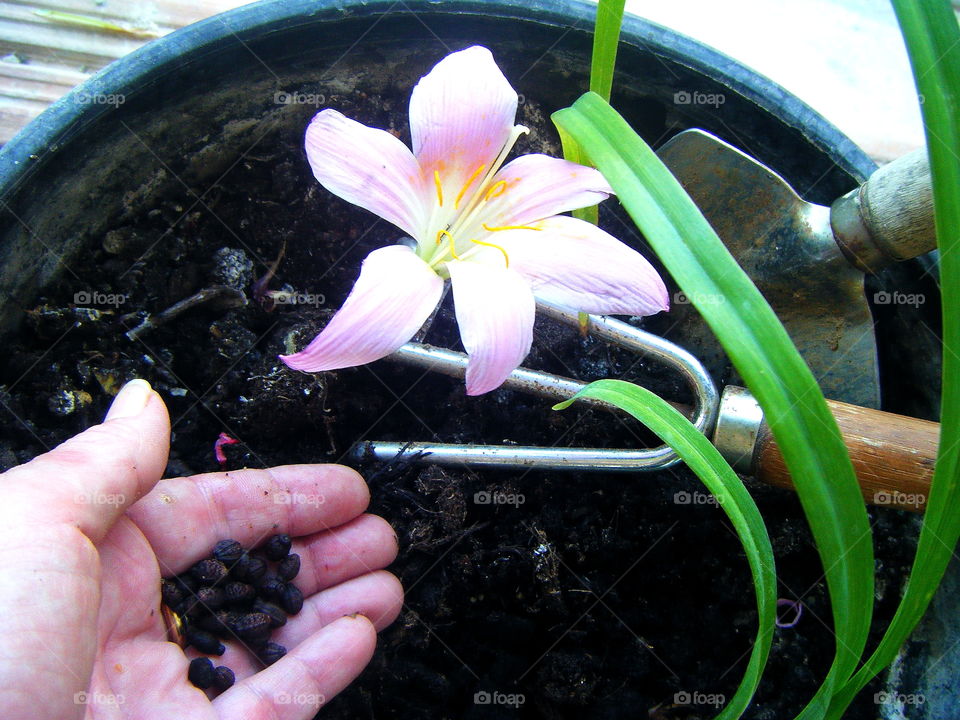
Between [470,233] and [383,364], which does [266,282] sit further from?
[470,233]

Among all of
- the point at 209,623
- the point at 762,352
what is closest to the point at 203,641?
the point at 209,623

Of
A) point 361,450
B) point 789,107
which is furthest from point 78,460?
point 789,107

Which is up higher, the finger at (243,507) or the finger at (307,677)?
the finger at (243,507)

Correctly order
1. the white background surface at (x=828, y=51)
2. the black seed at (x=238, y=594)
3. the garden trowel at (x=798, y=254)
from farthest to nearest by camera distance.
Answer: the white background surface at (x=828, y=51), the garden trowel at (x=798, y=254), the black seed at (x=238, y=594)

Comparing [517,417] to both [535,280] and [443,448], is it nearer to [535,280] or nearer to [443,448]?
[443,448]

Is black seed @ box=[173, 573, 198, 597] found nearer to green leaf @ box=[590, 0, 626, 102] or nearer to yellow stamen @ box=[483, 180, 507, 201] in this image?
yellow stamen @ box=[483, 180, 507, 201]

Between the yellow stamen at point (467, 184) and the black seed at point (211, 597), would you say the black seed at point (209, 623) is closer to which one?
the black seed at point (211, 597)

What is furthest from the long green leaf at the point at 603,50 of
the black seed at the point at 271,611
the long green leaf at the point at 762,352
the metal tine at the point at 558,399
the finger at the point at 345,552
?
the black seed at the point at 271,611
